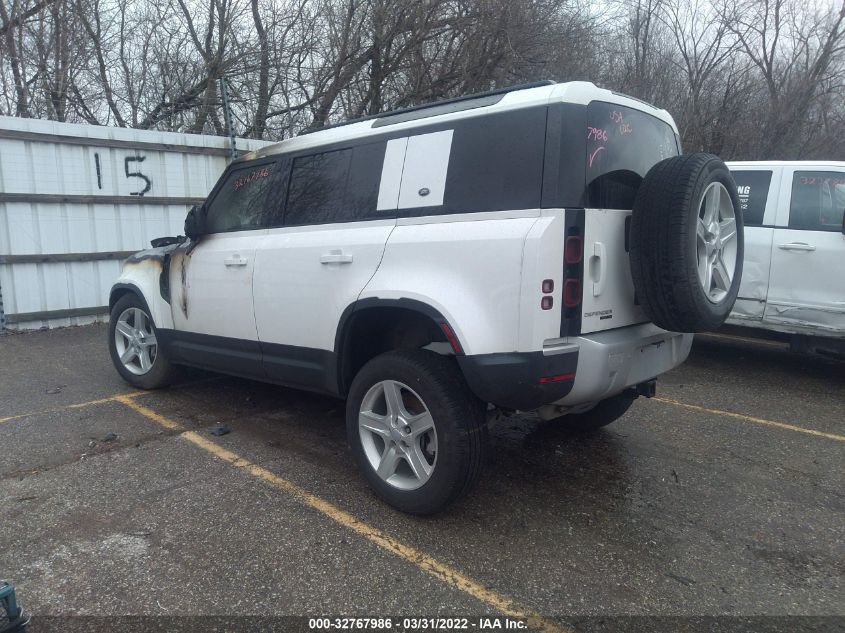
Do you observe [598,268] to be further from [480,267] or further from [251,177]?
[251,177]

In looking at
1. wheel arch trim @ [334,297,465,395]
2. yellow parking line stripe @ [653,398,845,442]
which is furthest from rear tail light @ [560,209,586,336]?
yellow parking line stripe @ [653,398,845,442]

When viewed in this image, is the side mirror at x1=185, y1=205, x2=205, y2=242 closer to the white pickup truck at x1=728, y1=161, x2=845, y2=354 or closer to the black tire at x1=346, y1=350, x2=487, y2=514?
the black tire at x1=346, y1=350, x2=487, y2=514

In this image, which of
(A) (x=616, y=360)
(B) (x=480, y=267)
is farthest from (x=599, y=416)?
(B) (x=480, y=267)

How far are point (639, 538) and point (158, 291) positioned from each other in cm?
386

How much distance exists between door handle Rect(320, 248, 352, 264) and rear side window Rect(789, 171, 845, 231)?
4.32 m

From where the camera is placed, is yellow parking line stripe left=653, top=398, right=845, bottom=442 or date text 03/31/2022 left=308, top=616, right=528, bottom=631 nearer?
date text 03/31/2022 left=308, top=616, right=528, bottom=631

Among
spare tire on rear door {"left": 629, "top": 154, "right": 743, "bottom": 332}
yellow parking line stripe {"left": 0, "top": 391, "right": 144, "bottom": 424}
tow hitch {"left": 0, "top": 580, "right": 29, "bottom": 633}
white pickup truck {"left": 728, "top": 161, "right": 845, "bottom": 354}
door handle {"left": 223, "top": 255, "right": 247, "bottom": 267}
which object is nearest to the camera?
tow hitch {"left": 0, "top": 580, "right": 29, "bottom": 633}

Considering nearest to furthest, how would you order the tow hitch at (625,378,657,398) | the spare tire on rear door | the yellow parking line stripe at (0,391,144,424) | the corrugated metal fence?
1. the spare tire on rear door
2. the tow hitch at (625,378,657,398)
3. the yellow parking line stripe at (0,391,144,424)
4. the corrugated metal fence

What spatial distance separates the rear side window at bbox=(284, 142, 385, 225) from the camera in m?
3.53

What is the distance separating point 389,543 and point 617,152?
2172 millimetres

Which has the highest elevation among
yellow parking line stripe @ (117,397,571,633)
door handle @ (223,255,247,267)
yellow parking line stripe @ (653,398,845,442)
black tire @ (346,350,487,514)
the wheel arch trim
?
door handle @ (223,255,247,267)

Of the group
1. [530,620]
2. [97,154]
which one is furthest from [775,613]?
[97,154]

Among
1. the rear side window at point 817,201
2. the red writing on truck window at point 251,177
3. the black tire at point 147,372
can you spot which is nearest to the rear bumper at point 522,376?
the red writing on truck window at point 251,177

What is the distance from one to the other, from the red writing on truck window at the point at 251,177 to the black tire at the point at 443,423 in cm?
178
